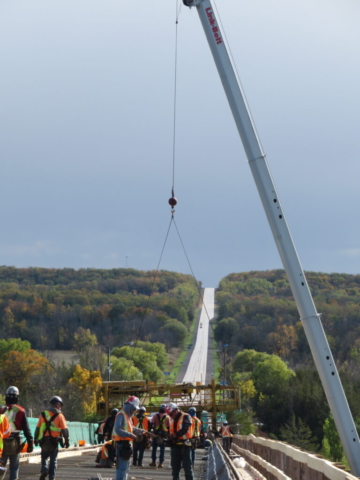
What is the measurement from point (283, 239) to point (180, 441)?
5625mm

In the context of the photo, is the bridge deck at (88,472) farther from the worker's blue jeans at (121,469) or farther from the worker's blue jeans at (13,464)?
the worker's blue jeans at (121,469)

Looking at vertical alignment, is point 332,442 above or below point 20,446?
above

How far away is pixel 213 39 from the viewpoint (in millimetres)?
23000

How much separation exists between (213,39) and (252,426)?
83.6 meters

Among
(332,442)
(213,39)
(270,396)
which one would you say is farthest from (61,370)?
(213,39)

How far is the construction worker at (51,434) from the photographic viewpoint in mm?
Answer: 17156

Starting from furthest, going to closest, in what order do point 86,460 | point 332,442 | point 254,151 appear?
point 332,442, point 86,460, point 254,151

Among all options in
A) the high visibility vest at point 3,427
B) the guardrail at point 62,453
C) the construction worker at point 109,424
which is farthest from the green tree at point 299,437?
the high visibility vest at point 3,427

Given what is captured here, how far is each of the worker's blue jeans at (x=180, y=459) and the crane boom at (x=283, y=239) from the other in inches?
137

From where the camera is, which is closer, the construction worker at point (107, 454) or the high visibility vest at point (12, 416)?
the high visibility vest at point (12, 416)

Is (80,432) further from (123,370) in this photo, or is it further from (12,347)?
(12,347)

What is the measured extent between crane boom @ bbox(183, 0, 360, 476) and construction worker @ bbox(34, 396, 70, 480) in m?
6.14

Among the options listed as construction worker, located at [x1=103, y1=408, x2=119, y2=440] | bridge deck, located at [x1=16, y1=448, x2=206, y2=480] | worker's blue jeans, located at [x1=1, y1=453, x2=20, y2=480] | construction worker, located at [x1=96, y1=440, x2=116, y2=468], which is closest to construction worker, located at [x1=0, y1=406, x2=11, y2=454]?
worker's blue jeans, located at [x1=1, y1=453, x2=20, y2=480]

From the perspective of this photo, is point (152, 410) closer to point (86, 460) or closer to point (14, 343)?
point (86, 460)
